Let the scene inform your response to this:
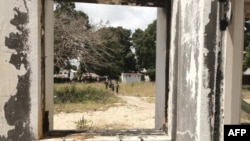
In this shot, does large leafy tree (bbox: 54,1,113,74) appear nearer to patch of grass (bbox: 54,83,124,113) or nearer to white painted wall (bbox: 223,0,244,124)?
patch of grass (bbox: 54,83,124,113)

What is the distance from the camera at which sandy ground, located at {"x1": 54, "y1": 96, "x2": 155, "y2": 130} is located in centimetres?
701

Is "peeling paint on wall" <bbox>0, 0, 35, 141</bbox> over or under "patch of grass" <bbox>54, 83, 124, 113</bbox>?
over

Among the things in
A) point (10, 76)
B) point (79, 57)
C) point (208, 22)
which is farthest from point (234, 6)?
point (79, 57)

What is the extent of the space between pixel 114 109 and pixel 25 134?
23.8 feet

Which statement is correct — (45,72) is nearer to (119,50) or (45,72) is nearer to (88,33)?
(88,33)

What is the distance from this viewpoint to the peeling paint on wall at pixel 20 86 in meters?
2.15

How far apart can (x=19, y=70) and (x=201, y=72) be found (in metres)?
1.27

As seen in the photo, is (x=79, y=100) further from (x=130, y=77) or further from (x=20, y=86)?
(x=130, y=77)

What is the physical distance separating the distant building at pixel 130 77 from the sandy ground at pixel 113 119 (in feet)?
34.8

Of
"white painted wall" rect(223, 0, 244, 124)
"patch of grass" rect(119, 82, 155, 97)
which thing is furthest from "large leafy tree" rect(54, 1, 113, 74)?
"white painted wall" rect(223, 0, 244, 124)

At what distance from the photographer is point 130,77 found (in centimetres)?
2081

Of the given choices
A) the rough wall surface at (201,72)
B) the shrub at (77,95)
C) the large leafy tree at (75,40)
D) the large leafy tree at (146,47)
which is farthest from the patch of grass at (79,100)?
the large leafy tree at (146,47)

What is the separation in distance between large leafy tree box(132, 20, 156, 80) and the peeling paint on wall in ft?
56.4

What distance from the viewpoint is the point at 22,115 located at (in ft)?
7.10
